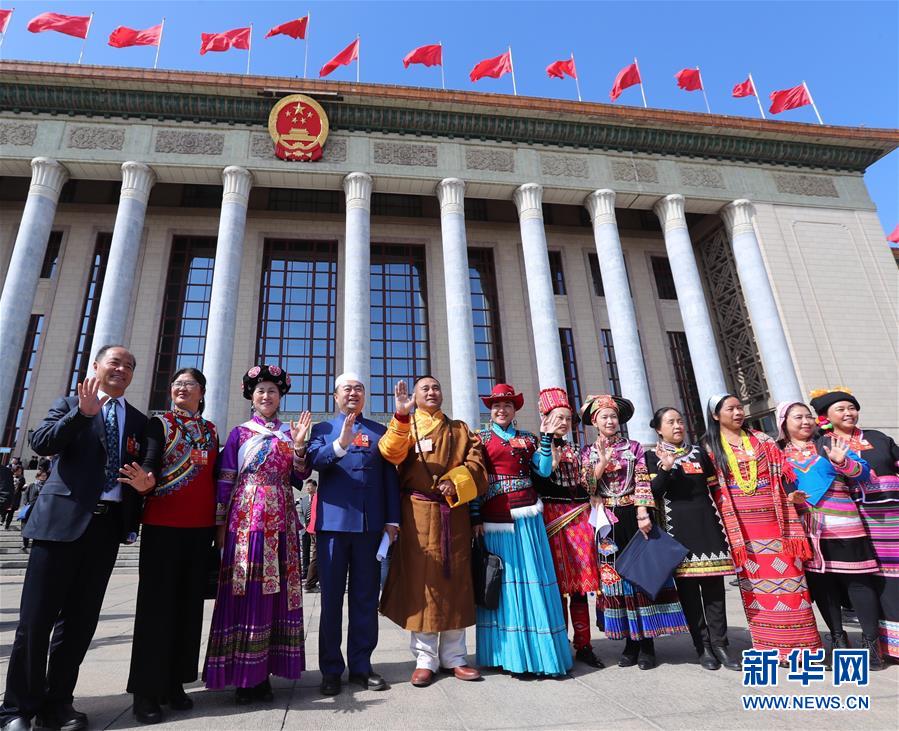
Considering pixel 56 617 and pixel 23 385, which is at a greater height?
pixel 23 385

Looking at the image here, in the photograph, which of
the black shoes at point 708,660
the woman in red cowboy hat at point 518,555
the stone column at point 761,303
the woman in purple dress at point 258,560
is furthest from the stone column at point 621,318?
the woman in purple dress at point 258,560

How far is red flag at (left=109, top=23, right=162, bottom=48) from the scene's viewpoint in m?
14.4

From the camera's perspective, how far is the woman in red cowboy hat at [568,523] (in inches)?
133

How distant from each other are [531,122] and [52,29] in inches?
557

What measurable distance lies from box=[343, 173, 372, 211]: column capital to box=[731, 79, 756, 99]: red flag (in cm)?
1265

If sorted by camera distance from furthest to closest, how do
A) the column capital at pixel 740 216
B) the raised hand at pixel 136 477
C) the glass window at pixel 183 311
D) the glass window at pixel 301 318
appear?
the column capital at pixel 740 216 → the glass window at pixel 301 318 → the glass window at pixel 183 311 → the raised hand at pixel 136 477

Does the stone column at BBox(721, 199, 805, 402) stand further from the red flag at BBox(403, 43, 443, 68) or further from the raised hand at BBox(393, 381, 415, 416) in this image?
the raised hand at BBox(393, 381, 415, 416)

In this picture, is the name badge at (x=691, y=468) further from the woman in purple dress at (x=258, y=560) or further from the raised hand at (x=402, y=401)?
the woman in purple dress at (x=258, y=560)

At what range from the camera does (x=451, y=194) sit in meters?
15.2

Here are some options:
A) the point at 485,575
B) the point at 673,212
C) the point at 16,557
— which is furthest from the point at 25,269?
the point at 673,212

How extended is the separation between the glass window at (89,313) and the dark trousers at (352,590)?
15141mm

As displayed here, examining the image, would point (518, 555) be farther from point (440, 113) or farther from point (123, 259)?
point (440, 113)

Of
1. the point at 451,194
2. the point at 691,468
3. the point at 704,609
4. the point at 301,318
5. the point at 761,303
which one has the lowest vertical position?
the point at 704,609

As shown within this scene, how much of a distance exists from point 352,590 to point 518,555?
41.6 inches
